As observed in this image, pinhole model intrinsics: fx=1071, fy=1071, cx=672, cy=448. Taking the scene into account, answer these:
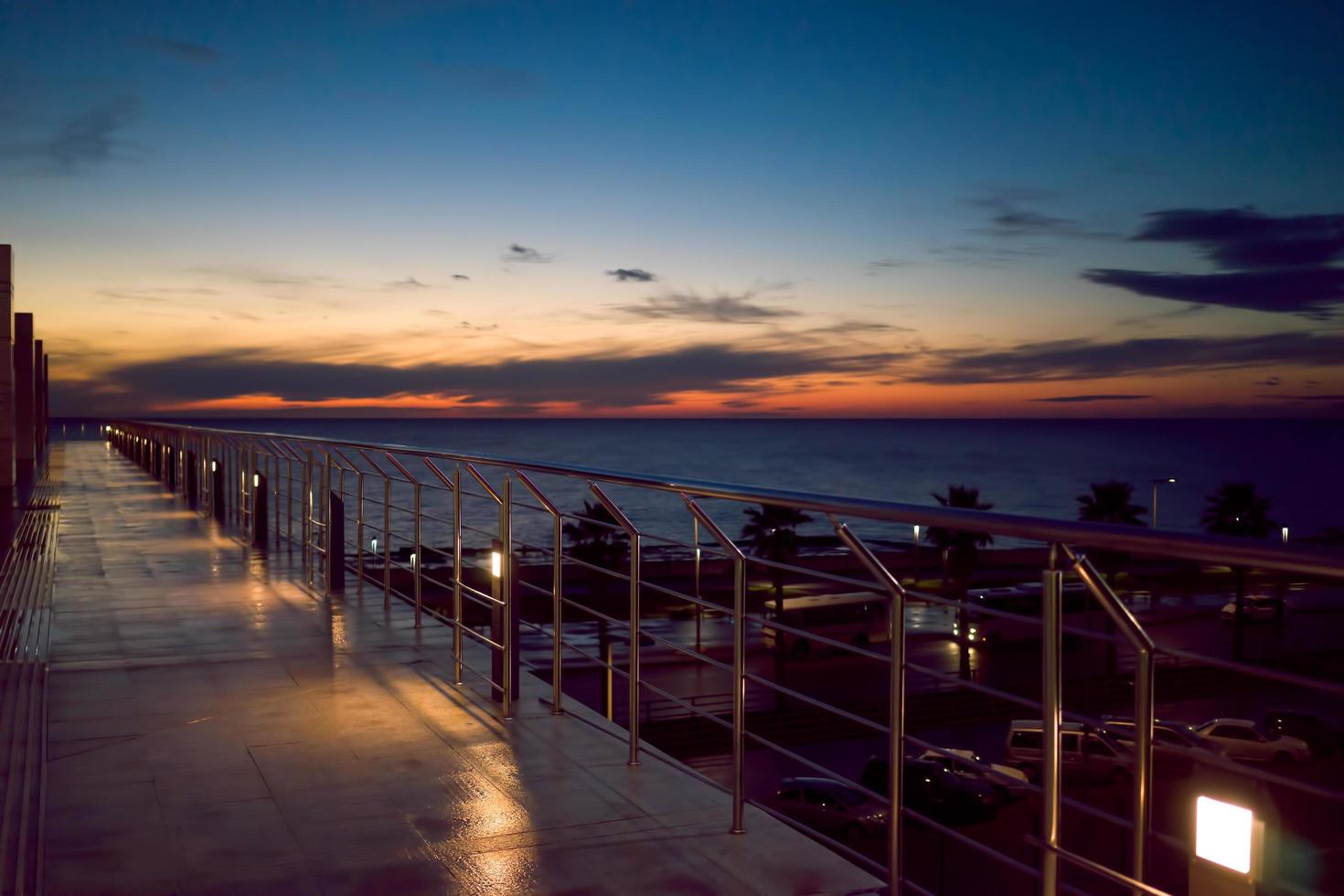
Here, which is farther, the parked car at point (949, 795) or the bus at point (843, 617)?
the bus at point (843, 617)

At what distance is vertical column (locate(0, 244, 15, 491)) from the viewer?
9.59m

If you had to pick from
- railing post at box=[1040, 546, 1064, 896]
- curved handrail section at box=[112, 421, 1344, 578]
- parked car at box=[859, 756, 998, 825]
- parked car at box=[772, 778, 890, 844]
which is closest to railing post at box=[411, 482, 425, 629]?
curved handrail section at box=[112, 421, 1344, 578]

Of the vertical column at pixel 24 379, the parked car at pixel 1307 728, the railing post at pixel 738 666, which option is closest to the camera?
the railing post at pixel 738 666

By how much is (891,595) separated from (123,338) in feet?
79.0

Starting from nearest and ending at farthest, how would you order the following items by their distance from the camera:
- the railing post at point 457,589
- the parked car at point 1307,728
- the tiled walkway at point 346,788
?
the tiled walkway at point 346,788
the railing post at point 457,589
the parked car at point 1307,728

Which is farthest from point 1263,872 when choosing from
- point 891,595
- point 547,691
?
point 547,691

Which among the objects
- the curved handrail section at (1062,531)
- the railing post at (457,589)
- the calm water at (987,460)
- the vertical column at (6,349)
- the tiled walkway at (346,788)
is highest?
the vertical column at (6,349)

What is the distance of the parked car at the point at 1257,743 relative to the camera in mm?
13578

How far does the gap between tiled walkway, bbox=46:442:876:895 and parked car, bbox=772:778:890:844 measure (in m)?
8.64

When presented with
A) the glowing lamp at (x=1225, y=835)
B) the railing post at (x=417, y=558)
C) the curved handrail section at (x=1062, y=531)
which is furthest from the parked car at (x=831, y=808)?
the glowing lamp at (x=1225, y=835)

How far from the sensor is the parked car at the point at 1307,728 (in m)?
15.1

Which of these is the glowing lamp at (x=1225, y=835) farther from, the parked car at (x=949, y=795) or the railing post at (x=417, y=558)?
the parked car at (x=949, y=795)

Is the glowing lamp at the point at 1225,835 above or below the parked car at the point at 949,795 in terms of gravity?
above

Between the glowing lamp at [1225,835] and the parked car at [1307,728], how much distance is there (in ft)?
52.7
